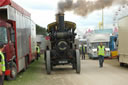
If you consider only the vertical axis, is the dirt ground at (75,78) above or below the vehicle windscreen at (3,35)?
below

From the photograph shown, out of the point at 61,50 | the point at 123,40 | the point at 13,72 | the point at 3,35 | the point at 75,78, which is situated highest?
the point at 3,35

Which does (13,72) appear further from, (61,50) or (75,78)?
(61,50)

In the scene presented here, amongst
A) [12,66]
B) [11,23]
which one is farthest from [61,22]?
[12,66]

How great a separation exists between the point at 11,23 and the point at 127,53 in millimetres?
7695

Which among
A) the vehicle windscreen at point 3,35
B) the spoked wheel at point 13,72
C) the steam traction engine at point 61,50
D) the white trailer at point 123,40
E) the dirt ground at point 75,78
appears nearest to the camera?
the dirt ground at point 75,78

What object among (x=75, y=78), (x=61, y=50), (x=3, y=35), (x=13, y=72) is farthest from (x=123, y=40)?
(x=3, y=35)

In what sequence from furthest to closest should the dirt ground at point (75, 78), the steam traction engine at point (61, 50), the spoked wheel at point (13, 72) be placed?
1. the steam traction engine at point (61, 50)
2. the spoked wheel at point (13, 72)
3. the dirt ground at point (75, 78)

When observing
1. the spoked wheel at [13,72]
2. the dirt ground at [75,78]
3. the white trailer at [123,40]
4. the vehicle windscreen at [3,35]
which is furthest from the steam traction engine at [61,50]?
the white trailer at [123,40]

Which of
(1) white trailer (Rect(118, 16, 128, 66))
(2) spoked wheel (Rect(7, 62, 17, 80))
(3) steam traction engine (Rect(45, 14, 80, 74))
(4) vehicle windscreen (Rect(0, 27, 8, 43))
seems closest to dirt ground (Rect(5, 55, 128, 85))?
(2) spoked wheel (Rect(7, 62, 17, 80))

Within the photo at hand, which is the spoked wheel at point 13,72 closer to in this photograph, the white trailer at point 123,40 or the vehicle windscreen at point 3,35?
the vehicle windscreen at point 3,35

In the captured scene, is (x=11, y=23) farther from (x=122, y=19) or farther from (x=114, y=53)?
(x=114, y=53)

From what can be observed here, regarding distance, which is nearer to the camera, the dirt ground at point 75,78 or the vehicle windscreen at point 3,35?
the dirt ground at point 75,78

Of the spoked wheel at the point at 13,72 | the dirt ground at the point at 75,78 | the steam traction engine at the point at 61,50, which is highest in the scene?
the steam traction engine at the point at 61,50

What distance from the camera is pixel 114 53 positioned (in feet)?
78.7
